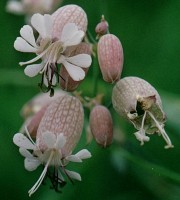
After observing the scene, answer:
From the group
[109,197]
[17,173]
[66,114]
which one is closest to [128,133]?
[109,197]

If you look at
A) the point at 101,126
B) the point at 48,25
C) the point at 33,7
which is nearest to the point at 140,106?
the point at 101,126

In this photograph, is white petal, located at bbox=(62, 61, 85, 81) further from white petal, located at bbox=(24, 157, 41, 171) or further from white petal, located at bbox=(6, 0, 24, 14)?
white petal, located at bbox=(6, 0, 24, 14)

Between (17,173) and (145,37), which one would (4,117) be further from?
(145,37)

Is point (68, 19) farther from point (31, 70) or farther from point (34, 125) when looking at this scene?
point (34, 125)

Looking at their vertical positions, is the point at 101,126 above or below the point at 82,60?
below

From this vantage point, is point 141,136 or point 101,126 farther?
point 101,126

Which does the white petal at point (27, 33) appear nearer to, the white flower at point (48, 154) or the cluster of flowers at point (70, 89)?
the cluster of flowers at point (70, 89)
